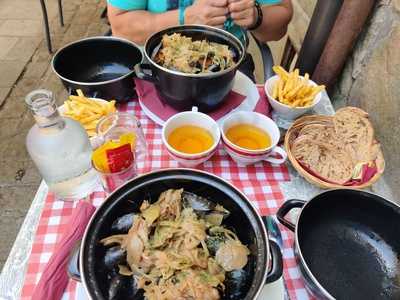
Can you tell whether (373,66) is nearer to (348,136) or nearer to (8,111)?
(348,136)

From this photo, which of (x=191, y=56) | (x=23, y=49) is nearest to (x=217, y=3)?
(x=191, y=56)

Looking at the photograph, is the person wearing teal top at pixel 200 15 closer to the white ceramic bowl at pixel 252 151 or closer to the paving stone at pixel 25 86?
the white ceramic bowl at pixel 252 151

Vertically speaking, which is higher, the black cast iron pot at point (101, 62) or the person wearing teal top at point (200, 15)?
the person wearing teal top at point (200, 15)

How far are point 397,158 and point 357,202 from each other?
23.3 inches

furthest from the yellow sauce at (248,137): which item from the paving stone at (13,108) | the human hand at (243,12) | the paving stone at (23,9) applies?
the paving stone at (23,9)

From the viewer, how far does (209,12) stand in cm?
149

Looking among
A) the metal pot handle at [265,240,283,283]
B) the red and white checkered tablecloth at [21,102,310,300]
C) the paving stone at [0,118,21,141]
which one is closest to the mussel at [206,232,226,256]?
the metal pot handle at [265,240,283,283]

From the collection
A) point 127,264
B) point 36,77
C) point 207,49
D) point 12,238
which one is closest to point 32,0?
point 36,77

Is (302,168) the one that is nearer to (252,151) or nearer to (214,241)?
(252,151)

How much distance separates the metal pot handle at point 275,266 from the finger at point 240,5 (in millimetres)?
1171

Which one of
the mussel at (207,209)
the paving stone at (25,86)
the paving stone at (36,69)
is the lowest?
the paving stone at (25,86)

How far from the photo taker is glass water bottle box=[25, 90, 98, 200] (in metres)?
0.88

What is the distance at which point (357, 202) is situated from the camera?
3.03ft

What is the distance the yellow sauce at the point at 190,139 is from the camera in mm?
1121
